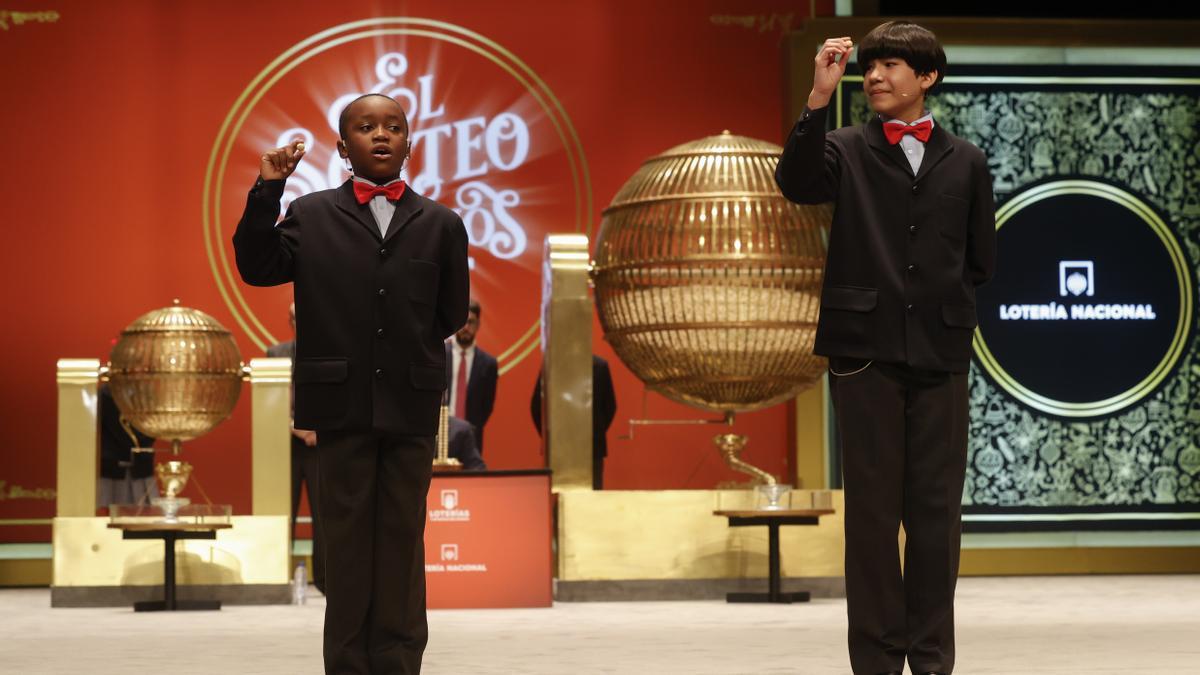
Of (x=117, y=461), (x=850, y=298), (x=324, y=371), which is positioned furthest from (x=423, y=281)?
(x=117, y=461)

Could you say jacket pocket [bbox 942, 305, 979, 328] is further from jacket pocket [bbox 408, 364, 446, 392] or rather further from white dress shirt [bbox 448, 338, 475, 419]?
white dress shirt [bbox 448, 338, 475, 419]

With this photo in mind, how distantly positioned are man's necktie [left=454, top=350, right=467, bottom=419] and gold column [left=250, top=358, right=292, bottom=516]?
135 centimetres

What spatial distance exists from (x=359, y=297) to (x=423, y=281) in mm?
139

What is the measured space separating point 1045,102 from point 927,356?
6.33 metres

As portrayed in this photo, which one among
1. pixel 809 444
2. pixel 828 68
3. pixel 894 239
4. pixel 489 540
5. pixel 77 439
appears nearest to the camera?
pixel 828 68

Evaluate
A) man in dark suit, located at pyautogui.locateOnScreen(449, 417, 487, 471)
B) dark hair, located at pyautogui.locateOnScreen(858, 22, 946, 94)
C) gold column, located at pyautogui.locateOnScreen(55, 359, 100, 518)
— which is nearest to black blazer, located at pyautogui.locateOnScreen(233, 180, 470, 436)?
dark hair, located at pyautogui.locateOnScreen(858, 22, 946, 94)

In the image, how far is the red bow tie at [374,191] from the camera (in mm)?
3234

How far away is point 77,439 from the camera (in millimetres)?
7164

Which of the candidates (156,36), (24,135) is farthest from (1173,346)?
(24,135)

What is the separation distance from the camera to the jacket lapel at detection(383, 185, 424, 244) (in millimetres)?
3213

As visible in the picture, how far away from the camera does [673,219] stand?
641 centimetres

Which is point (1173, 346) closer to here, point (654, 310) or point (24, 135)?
point (654, 310)

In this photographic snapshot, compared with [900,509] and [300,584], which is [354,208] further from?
[300,584]

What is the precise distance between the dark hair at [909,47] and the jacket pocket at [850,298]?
450 mm
